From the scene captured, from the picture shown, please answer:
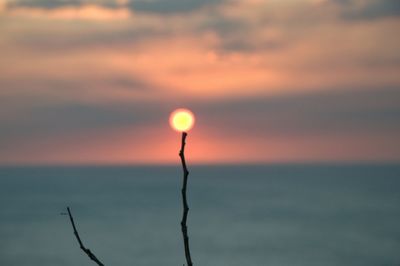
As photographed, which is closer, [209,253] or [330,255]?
[330,255]

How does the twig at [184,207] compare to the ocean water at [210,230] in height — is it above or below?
below

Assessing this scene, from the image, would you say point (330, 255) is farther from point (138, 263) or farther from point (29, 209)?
point (29, 209)

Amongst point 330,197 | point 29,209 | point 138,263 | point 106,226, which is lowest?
point 138,263

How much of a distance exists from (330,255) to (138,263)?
20893 mm

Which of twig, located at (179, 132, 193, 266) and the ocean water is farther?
the ocean water

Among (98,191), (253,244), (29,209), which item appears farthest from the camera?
(98,191)

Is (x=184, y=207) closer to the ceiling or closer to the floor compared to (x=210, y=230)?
closer to the floor

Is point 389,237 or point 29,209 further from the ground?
point 29,209

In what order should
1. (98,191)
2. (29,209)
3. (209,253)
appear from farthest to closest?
(98,191), (29,209), (209,253)

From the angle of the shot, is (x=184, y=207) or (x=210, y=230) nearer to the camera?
(x=184, y=207)

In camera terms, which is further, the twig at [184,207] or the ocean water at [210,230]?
the ocean water at [210,230]

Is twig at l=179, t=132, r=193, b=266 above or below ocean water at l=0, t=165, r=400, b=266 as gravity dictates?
below

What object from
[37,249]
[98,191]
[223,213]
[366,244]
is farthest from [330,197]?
[37,249]

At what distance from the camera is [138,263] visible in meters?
64.5
